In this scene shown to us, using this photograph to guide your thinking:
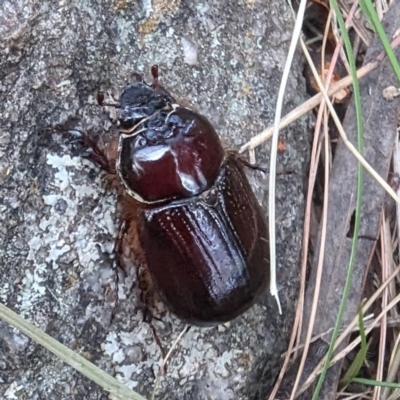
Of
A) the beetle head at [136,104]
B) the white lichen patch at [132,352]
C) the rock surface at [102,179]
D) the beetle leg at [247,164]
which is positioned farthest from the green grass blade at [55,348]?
the beetle leg at [247,164]

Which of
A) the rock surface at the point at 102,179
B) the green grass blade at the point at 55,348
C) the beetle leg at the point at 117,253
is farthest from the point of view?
the beetle leg at the point at 117,253

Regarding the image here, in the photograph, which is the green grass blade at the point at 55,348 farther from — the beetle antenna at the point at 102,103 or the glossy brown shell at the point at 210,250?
the beetle antenna at the point at 102,103

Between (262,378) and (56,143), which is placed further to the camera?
(262,378)

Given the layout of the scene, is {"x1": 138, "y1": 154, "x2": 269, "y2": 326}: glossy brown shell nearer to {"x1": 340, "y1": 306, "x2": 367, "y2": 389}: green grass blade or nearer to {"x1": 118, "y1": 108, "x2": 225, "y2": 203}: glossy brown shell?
{"x1": 118, "y1": 108, "x2": 225, "y2": 203}: glossy brown shell

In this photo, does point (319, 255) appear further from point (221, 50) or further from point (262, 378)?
point (221, 50)

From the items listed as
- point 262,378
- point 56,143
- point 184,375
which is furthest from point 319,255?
point 56,143
